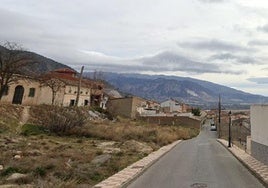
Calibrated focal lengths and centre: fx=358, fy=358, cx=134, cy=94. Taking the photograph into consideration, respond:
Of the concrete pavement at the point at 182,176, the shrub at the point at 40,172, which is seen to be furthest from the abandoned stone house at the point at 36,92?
the shrub at the point at 40,172

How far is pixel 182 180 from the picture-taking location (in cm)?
1384

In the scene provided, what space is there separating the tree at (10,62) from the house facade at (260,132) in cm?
3184

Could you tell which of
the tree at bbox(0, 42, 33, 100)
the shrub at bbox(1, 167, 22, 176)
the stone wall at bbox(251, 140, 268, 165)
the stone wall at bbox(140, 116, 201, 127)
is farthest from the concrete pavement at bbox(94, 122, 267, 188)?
the stone wall at bbox(140, 116, 201, 127)

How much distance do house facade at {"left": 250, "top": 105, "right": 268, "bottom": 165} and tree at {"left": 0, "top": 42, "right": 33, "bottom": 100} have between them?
104 ft

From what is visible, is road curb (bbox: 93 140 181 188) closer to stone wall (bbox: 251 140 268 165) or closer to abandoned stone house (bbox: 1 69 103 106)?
stone wall (bbox: 251 140 268 165)

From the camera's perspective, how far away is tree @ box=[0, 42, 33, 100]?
44181mm

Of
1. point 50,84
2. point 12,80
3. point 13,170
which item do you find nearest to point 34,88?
point 50,84

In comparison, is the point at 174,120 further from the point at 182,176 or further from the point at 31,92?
the point at 182,176

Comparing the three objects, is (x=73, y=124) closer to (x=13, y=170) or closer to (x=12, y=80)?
(x=12, y=80)

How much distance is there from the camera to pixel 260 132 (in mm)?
20078

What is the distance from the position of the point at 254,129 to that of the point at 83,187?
14.2 meters

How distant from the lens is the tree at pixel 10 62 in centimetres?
4418

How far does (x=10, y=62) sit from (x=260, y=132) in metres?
34.1

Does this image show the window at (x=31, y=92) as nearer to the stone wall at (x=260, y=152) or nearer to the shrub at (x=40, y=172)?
the stone wall at (x=260, y=152)
